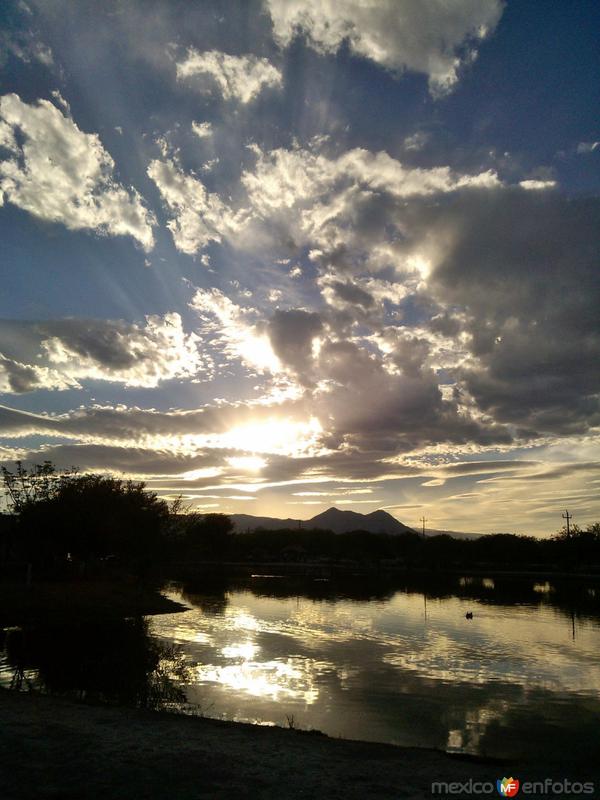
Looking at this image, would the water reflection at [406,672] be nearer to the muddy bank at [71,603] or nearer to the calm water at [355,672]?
the calm water at [355,672]

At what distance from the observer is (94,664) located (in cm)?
2302

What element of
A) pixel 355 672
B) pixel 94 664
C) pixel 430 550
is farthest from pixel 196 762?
pixel 430 550

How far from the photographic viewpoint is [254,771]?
11680 mm

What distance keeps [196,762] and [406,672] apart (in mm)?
16013

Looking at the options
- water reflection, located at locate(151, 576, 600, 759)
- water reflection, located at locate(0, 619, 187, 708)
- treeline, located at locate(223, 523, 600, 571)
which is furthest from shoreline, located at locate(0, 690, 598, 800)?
treeline, located at locate(223, 523, 600, 571)

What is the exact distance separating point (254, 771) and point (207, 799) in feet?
6.04

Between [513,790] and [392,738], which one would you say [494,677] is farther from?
[513,790]

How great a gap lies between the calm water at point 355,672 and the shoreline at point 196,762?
260 centimetres

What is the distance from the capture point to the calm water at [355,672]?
17672 millimetres

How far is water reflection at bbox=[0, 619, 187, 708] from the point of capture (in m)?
19.1

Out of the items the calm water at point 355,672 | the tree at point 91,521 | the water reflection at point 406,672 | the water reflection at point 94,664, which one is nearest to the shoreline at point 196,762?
the calm water at point 355,672

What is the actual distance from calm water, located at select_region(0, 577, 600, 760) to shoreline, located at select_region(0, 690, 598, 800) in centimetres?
260

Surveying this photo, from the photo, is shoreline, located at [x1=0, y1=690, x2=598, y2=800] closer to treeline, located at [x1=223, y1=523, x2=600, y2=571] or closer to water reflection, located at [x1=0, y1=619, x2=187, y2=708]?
water reflection, located at [x1=0, y1=619, x2=187, y2=708]

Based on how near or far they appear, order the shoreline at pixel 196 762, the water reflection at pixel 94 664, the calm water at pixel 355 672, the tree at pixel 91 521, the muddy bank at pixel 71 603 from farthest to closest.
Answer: the tree at pixel 91 521 → the muddy bank at pixel 71 603 → the water reflection at pixel 94 664 → the calm water at pixel 355 672 → the shoreline at pixel 196 762
